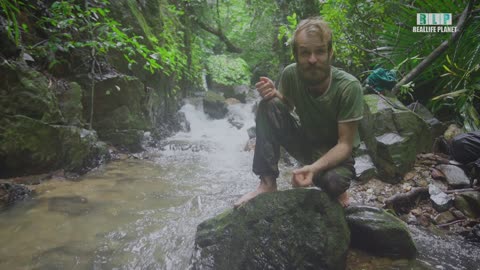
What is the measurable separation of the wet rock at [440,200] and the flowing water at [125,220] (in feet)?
1.68

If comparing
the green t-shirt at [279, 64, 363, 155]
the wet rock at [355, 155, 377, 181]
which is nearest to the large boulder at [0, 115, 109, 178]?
the green t-shirt at [279, 64, 363, 155]

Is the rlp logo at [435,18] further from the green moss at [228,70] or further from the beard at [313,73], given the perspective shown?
the green moss at [228,70]

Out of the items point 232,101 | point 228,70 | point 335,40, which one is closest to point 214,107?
point 232,101

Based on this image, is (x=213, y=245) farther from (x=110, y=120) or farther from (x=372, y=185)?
(x=110, y=120)

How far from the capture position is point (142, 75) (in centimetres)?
637

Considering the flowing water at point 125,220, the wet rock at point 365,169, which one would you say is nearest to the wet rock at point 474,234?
the flowing water at point 125,220

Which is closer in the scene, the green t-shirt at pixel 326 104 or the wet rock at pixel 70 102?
the green t-shirt at pixel 326 104

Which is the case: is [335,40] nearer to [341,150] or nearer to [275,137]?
[275,137]

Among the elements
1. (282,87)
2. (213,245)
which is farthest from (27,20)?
(213,245)

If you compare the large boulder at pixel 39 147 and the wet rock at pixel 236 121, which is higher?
the large boulder at pixel 39 147

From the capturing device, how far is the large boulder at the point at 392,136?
3.62 m

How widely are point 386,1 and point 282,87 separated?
3.52 m

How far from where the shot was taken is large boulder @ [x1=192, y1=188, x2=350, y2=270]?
6.18 feet

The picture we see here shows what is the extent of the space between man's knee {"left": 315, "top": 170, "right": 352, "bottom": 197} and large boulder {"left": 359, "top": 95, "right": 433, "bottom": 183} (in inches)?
77.0
